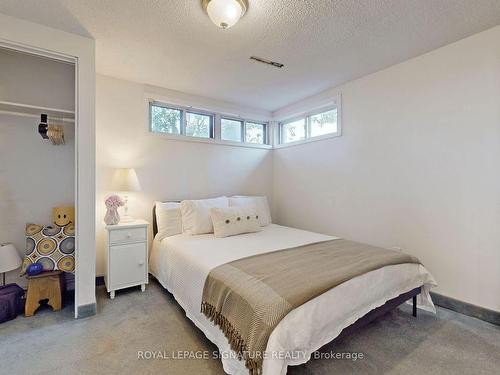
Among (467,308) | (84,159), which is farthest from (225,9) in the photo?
(467,308)

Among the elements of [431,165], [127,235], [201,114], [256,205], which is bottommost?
[127,235]

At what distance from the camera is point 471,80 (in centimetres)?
213

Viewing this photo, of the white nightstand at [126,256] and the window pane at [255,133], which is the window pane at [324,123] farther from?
the white nightstand at [126,256]

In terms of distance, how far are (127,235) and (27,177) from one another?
3.63 feet

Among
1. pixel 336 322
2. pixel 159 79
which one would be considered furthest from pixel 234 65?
pixel 336 322

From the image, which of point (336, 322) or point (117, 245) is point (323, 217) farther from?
point (117, 245)

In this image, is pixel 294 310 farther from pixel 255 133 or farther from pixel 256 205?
pixel 255 133

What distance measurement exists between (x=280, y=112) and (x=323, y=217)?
6.18ft

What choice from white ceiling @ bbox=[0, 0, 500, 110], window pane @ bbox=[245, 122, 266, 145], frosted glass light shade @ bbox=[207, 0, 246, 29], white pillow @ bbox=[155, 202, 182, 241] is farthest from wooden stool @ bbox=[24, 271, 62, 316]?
window pane @ bbox=[245, 122, 266, 145]

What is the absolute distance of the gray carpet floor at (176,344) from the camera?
153 cm

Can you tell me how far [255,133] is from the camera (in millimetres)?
4223

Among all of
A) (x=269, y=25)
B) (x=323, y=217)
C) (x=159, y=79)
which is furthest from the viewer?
(x=323, y=217)

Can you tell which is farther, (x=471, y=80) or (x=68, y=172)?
(x=68, y=172)

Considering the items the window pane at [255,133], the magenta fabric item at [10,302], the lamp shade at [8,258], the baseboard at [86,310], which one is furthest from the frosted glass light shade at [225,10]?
the magenta fabric item at [10,302]
